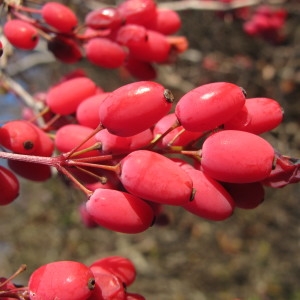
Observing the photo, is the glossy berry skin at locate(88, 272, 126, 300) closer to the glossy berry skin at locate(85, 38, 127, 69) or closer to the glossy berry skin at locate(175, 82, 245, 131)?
the glossy berry skin at locate(175, 82, 245, 131)

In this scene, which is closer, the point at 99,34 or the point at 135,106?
the point at 135,106

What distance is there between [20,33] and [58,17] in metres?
0.12

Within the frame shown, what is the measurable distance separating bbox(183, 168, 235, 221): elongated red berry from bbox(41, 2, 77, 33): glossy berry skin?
691mm

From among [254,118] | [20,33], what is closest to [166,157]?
[254,118]

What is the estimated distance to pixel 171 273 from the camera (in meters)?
4.42

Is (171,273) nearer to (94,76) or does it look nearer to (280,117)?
(94,76)

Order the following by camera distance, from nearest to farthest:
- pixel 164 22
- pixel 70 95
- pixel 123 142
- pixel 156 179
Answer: pixel 156 179 < pixel 123 142 < pixel 70 95 < pixel 164 22

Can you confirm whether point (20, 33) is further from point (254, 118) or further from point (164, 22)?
point (254, 118)

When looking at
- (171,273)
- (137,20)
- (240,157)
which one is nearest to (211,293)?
(171,273)

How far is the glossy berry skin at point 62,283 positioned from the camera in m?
0.87

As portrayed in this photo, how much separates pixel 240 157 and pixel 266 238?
3.71 meters

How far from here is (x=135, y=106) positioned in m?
0.84

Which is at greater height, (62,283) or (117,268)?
(62,283)

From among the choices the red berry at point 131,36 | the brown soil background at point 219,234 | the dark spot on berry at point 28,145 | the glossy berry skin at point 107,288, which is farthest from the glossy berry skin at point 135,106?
the brown soil background at point 219,234
